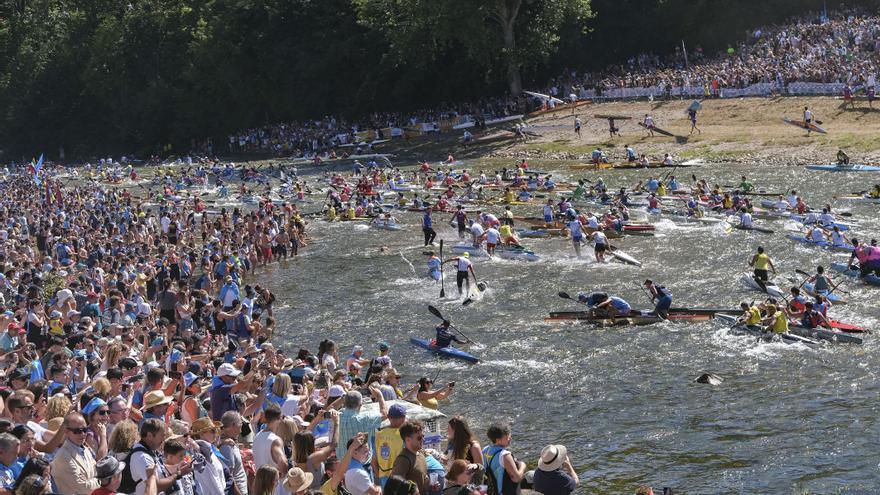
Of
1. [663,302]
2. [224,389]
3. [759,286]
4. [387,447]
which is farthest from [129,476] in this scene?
[759,286]

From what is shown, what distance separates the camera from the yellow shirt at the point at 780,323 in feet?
81.9

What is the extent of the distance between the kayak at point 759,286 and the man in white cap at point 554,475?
19200mm

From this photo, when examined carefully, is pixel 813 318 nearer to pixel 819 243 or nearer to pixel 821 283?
pixel 821 283

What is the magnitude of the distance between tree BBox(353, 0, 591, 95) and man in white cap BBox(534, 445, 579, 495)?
187 ft

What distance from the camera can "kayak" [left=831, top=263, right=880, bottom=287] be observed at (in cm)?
2942

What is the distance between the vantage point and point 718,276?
105 ft

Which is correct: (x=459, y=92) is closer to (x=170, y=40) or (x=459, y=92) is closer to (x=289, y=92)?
(x=289, y=92)

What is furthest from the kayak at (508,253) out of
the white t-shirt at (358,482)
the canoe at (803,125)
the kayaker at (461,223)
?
the white t-shirt at (358,482)

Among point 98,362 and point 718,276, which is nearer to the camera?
point 98,362

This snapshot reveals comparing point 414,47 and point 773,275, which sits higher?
point 414,47

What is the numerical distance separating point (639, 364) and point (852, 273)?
975cm

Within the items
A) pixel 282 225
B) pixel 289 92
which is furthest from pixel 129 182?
pixel 282 225

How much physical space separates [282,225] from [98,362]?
2331 centimetres

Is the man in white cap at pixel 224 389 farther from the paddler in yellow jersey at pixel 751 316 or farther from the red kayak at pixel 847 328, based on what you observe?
the red kayak at pixel 847 328
